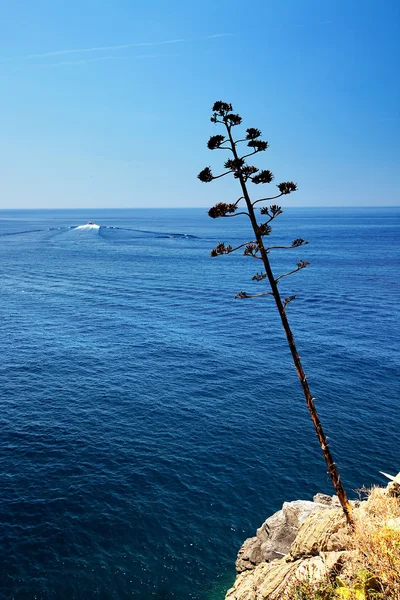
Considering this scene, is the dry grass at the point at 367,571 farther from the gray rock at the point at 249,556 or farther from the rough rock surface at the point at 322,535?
the gray rock at the point at 249,556

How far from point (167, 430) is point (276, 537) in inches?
850

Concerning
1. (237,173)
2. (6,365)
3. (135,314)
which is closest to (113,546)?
(237,173)

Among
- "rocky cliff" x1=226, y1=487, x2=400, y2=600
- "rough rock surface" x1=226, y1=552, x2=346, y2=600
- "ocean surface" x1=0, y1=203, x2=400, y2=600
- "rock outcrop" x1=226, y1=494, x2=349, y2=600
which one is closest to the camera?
"rough rock surface" x1=226, y1=552, x2=346, y2=600

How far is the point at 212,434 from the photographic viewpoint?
50.4 metres

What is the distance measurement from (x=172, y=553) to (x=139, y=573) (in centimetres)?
303

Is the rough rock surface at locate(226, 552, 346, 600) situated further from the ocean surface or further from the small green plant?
the ocean surface

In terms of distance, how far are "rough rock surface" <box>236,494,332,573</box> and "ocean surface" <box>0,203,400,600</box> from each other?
7.63 feet

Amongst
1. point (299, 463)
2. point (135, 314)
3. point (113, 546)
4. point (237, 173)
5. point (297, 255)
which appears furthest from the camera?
point (297, 255)

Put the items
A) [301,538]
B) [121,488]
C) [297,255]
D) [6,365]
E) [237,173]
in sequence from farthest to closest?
[297,255]
[6,365]
[121,488]
[301,538]
[237,173]

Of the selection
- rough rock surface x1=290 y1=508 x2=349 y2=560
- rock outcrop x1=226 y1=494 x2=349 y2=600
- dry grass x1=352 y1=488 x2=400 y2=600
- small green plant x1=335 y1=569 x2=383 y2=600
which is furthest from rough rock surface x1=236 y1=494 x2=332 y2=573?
small green plant x1=335 y1=569 x2=383 y2=600

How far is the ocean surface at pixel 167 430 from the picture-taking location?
34438 millimetres

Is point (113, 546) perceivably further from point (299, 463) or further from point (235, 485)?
point (299, 463)

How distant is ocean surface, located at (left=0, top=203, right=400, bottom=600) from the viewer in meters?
34.4

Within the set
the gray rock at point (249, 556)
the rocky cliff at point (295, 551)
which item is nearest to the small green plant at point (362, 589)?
the rocky cliff at point (295, 551)
